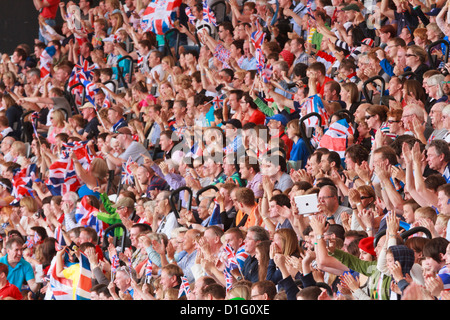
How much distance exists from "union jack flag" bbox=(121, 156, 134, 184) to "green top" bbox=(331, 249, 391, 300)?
153 inches

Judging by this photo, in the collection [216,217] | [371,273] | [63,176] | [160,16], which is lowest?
[63,176]

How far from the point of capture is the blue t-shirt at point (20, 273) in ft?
28.3

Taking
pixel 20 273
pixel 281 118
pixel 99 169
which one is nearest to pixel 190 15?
pixel 99 169

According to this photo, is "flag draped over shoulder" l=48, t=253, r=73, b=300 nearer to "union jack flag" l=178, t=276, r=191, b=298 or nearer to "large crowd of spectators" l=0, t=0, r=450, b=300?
"large crowd of spectators" l=0, t=0, r=450, b=300

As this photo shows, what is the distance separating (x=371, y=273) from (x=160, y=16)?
275 inches

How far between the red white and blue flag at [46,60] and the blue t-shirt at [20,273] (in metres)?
4.75

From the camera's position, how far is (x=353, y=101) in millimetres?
8023

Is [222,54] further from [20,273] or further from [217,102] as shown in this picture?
[20,273]

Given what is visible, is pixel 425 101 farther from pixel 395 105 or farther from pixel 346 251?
pixel 346 251

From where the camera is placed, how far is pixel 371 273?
5441 millimetres

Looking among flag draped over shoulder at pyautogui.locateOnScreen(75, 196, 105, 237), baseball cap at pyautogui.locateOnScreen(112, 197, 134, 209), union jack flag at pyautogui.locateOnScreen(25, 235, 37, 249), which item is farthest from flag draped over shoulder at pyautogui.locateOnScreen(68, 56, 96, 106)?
baseball cap at pyautogui.locateOnScreen(112, 197, 134, 209)

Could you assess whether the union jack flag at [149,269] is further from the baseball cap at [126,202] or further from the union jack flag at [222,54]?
the union jack flag at [222,54]

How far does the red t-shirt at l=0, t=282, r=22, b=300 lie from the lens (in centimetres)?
802
